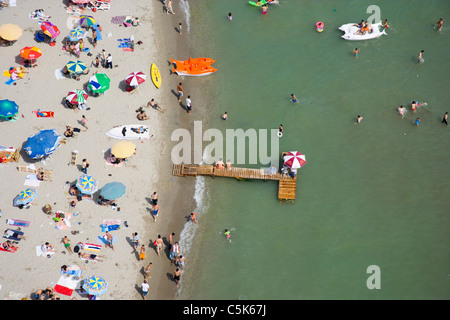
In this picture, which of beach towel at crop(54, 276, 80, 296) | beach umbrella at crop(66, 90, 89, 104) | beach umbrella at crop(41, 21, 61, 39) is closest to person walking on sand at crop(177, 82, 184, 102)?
beach umbrella at crop(66, 90, 89, 104)

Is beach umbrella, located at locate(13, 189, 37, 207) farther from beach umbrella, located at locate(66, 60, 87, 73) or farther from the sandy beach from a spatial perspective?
beach umbrella, located at locate(66, 60, 87, 73)

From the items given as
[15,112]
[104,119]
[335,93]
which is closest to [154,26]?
[104,119]

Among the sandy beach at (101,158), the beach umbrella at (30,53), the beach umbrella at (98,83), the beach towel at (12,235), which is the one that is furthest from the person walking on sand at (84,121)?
the beach towel at (12,235)

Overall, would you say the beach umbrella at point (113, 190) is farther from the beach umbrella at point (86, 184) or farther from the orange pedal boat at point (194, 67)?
the orange pedal boat at point (194, 67)

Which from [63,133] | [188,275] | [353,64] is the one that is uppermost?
[353,64]
